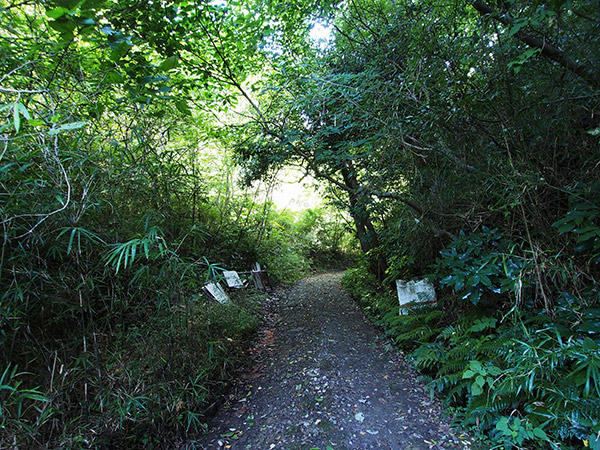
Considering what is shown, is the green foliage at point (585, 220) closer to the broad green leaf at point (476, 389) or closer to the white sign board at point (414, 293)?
the broad green leaf at point (476, 389)

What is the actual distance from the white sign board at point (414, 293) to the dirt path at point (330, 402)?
49 centimetres

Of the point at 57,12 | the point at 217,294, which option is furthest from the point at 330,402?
the point at 57,12

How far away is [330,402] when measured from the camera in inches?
80.2

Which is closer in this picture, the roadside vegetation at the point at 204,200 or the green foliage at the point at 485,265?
the roadside vegetation at the point at 204,200

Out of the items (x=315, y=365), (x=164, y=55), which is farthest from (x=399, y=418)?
(x=164, y=55)

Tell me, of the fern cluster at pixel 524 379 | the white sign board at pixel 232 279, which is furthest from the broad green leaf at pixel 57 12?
the white sign board at pixel 232 279

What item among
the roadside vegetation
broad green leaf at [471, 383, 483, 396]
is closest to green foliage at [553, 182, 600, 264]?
the roadside vegetation

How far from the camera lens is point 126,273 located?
72.6 inches

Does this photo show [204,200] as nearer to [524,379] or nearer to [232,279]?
[232,279]

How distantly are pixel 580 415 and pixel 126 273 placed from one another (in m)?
2.72

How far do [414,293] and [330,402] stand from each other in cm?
151

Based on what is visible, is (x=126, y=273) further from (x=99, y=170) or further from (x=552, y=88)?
(x=552, y=88)

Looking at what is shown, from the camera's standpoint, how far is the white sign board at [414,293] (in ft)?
9.15

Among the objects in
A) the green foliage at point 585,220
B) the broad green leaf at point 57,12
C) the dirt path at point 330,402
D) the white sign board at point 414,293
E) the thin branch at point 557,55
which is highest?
the broad green leaf at point 57,12
